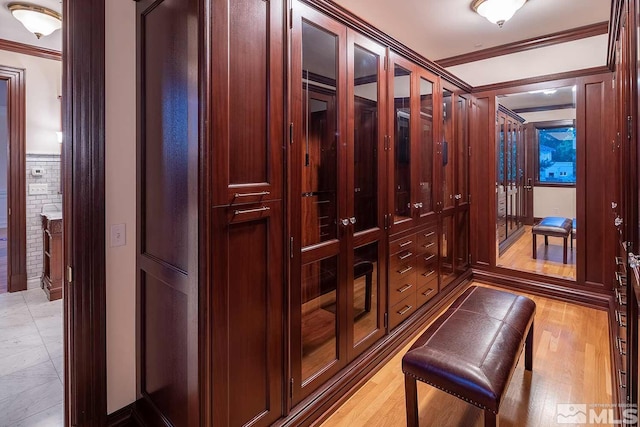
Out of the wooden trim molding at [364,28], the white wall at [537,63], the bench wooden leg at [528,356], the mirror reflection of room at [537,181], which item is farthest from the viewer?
the mirror reflection of room at [537,181]

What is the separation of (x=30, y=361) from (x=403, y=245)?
9.66 feet

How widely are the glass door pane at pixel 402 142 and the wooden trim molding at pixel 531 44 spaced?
176 centimetres

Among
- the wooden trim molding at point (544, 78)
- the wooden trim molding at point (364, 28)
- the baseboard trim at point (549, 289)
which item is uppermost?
the wooden trim molding at point (544, 78)

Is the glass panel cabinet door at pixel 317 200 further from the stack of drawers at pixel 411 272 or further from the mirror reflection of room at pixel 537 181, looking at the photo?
the mirror reflection of room at pixel 537 181

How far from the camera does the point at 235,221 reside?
1.46 meters

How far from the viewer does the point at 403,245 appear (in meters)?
2.80

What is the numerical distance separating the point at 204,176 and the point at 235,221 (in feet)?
0.76

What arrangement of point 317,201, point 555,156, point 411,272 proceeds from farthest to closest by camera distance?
point 555,156 < point 411,272 < point 317,201

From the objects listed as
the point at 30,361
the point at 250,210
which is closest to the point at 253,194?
the point at 250,210

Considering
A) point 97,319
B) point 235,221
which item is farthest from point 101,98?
point 97,319

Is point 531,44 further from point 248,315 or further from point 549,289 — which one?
point 248,315

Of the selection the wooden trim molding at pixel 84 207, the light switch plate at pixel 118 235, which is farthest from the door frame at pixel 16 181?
the light switch plate at pixel 118 235

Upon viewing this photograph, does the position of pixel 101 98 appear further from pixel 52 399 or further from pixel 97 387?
pixel 52 399

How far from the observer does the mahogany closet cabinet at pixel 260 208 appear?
4.54 feet
